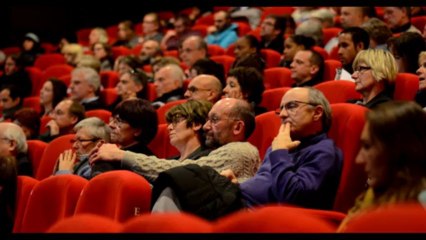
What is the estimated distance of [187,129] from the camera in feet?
5.64

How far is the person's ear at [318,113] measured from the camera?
1454 mm

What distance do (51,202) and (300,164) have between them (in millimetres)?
447

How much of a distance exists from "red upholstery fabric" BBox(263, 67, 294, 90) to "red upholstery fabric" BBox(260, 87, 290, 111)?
286 millimetres

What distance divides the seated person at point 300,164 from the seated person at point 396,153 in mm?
375

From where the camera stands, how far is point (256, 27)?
3730mm

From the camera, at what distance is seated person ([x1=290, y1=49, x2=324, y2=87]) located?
85.4 inches

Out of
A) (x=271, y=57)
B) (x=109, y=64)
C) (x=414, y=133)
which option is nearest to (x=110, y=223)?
(x=414, y=133)

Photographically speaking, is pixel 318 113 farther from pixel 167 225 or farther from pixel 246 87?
pixel 167 225

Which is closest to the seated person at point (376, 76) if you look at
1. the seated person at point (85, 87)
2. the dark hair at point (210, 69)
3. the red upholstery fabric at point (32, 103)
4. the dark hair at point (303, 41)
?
the dark hair at point (210, 69)

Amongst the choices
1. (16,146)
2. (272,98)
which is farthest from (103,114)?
→ (272,98)

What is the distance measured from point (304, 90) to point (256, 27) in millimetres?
2263

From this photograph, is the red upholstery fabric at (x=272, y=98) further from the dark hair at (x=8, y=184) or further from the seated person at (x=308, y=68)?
the dark hair at (x=8, y=184)

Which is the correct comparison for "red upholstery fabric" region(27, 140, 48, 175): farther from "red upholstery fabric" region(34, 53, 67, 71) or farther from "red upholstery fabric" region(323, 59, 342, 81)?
"red upholstery fabric" region(34, 53, 67, 71)

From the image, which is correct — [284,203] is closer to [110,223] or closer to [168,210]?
[168,210]
